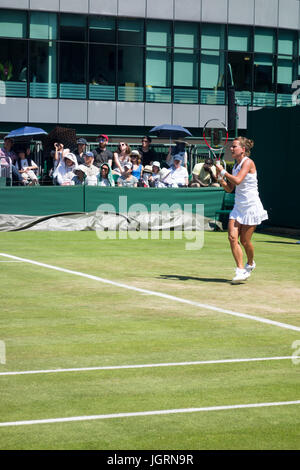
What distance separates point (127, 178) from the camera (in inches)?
942

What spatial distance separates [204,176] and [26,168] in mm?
5133

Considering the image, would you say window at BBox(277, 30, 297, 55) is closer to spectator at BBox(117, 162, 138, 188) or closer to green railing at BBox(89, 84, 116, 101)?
green railing at BBox(89, 84, 116, 101)

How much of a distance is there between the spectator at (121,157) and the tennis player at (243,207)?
11.4 metres

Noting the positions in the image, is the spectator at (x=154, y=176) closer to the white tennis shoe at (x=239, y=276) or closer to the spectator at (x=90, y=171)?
the spectator at (x=90, y=171)

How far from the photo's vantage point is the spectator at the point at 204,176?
80.9 ft

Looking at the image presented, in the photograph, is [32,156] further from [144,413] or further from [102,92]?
[144,413]

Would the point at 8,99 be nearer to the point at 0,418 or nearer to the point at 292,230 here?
the point at 292,230

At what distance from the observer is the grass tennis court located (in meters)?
5.44

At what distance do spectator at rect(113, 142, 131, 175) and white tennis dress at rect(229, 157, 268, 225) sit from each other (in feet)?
37.4

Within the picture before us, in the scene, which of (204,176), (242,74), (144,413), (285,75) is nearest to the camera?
(144,413)

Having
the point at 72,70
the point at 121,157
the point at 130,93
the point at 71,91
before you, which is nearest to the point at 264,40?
the point at 130,93

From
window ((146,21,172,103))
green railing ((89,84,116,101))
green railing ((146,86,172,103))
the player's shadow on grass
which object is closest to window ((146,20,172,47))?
window ((146,21,172,103))

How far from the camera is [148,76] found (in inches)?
1654
